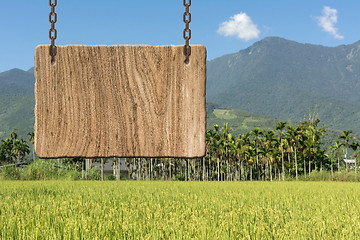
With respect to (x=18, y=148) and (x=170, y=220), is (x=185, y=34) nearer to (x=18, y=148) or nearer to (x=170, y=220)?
(x=170, y=220)

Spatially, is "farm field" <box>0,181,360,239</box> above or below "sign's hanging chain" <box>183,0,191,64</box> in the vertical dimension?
below

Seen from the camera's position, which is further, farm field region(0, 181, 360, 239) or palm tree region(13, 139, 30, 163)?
palm tree region(13, 139, 30, 163)

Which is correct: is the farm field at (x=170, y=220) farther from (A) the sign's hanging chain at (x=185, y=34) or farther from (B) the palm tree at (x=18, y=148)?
(B) the palm tree at (x=18, y=148)

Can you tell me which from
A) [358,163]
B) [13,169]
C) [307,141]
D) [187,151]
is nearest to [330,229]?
[187,151]

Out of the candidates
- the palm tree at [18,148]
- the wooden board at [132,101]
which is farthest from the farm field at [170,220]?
the palm tree at [18,148]

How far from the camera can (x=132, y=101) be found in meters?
2.51

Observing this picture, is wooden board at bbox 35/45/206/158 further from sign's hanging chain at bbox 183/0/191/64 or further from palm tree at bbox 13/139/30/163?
palm tree at bbox 13/139/30/163

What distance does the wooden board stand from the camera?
97.8 inches

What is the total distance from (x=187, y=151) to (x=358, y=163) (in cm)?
8156

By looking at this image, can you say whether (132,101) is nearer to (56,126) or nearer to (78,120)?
(78,120)

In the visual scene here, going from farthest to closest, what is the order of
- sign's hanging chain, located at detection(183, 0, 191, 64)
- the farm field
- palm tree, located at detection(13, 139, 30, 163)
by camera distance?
palm tree, located at detection(13, 139, 30, 163), the farm field, sign's hanging chain, located at detection(183, 0, 191, 64)

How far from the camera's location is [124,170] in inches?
3324

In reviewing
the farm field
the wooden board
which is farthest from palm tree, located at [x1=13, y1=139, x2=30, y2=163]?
the wooden board

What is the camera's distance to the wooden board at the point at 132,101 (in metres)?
2.48
